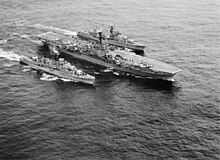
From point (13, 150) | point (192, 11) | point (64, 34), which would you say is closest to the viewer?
point (13, 150)

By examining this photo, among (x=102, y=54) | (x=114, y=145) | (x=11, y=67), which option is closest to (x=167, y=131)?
(x=114, y=145)

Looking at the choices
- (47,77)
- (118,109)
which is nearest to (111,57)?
(47,77)

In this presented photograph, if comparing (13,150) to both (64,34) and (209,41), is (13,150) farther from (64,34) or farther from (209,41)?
(209,41)

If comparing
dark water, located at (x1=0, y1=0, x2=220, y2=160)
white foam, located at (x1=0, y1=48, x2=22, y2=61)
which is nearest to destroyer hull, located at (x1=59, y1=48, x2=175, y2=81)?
dark water, located at (x1=0, y1=0, x2=220, y2=160)

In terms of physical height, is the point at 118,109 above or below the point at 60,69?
below

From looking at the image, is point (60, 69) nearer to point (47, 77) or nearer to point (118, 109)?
point (47, 77)
